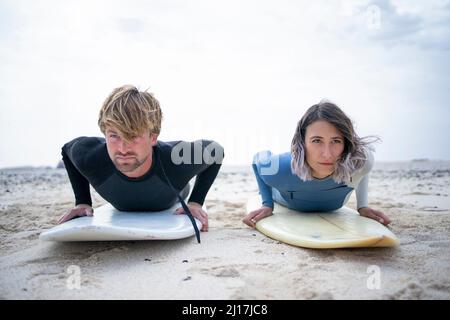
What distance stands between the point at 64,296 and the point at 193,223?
103 centimetres

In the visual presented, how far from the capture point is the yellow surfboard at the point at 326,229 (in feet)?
6.85

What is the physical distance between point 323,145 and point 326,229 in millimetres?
577

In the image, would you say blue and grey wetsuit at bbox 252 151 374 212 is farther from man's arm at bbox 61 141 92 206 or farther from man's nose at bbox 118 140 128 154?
man's arm at bbox 61 141 92 206

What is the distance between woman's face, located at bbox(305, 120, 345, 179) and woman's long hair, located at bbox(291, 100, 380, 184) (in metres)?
0.03

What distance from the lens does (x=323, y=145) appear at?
99.3 inches

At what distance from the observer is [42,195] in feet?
16.3

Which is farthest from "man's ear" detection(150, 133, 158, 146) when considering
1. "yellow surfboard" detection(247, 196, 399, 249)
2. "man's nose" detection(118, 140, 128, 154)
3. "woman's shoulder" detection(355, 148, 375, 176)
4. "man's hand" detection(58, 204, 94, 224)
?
"woman's shoulder" detection(355, 148, 375, 176)

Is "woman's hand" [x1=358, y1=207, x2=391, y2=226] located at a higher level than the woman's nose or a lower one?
lower

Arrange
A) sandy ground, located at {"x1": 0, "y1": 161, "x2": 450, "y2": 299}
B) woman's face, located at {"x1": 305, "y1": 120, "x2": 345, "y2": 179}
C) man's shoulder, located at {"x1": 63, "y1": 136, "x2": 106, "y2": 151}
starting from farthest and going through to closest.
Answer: man's shoulder, located at {"x1": 63, "y1": 136, "x2": 106, "y2": 151}
woman's face, located at {"x1": 305, "y1": 120, "x2": 345, "y2": 179}
sandy ground, located at {"x1": 0, "y1": 161, "x2": 450, "y2": 299}

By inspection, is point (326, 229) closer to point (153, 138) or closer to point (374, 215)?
point (374, 215)

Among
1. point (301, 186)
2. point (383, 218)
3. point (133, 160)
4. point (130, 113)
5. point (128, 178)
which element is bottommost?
point (383, 218)

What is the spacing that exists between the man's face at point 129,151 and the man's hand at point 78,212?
0.39 meters

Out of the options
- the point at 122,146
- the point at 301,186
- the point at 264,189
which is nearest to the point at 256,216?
the point at 264,189

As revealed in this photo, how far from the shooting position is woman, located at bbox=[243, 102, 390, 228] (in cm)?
253
